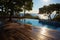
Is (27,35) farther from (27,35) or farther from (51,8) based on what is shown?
(51,8)

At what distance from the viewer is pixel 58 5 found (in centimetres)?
3145

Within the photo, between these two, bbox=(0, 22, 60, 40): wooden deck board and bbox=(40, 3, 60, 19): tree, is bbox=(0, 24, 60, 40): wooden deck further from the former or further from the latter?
bbox=(40, 3, 60, 19): tree

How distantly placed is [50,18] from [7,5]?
52.3 ft

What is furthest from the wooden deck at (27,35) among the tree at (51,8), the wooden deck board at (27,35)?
the tree at (51,8)

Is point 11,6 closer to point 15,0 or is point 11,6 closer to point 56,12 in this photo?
point 15,0

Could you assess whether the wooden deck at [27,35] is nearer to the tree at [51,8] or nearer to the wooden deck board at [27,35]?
the wooden deck board at [27,35]

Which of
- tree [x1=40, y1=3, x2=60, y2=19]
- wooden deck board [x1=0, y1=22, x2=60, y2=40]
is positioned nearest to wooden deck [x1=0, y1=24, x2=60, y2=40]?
wooden deck board [x1=0, y1=22, x2=60, y2=40]

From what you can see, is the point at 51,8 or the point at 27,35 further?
the point at 51,8

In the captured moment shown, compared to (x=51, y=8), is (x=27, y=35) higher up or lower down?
lower down

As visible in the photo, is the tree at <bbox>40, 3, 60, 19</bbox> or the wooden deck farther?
the tree at <bbox>40, 3, 60, 19</bbox>

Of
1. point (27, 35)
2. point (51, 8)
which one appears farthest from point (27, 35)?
point (51, 8)

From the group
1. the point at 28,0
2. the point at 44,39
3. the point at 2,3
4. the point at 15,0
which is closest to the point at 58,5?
the point at 28,0

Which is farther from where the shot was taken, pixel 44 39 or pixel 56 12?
pixel 56 12

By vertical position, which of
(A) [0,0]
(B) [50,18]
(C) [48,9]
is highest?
(A) [0,0]
